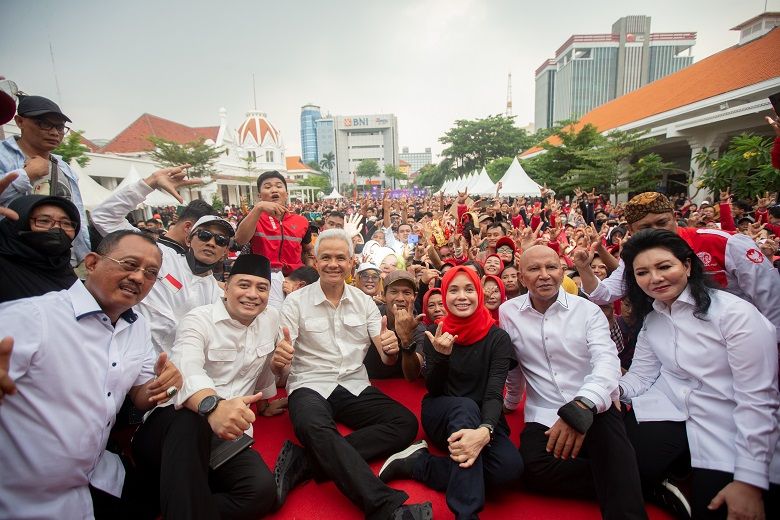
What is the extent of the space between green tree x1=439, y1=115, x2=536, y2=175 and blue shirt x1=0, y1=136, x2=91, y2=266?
43670 mm

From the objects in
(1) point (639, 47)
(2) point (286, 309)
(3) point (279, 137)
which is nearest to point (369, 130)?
(3) point (279, 137)

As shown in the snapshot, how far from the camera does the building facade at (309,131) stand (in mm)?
133500

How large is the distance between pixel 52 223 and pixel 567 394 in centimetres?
333

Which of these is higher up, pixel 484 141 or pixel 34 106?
pixel 484 141

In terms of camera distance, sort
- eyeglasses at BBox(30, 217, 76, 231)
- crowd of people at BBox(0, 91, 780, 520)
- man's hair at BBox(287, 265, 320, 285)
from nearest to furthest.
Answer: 1. crowd of people at BBox(0, 91, 780, 520)
2. eyeglasses at BBox(30, 217, 76, 231)
3. man's hair at BBox(287, 265, 320, 285)

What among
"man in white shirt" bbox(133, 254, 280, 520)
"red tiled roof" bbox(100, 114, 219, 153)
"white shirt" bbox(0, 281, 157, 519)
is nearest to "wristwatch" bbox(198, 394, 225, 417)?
"man in white shirt" bbox(133, 254, 280, 520)

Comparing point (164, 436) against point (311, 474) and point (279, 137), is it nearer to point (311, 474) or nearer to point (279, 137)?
point (311, 474)

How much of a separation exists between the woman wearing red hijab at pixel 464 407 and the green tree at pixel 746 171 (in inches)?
361

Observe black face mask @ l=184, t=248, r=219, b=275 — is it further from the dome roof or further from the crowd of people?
the dome roof

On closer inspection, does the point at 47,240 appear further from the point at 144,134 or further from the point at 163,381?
the point at 144,134

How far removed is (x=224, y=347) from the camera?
252 centimetres

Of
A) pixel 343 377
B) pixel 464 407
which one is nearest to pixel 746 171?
pixel 464 407

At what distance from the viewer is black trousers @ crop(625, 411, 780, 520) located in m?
1.92

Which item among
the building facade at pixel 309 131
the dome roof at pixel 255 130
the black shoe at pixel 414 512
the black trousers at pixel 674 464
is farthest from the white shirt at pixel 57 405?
the building facade at pixel 309 131
